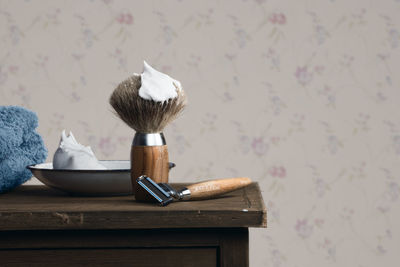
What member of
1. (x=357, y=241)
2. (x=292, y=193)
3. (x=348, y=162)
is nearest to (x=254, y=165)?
(x=292, y=193)

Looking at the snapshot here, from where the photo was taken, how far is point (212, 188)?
865 millimetres

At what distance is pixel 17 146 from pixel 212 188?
0.40 m

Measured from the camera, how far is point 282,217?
1.80 m

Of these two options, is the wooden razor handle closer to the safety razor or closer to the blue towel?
the safety razor

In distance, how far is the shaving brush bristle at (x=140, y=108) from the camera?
83 centimetres

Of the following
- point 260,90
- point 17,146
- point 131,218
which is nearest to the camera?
point 131,218

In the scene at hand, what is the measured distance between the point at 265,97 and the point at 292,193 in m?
0.32

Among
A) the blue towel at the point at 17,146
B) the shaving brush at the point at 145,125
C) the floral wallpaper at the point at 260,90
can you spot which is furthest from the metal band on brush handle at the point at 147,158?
the floral wallpaper at the point at 260,90

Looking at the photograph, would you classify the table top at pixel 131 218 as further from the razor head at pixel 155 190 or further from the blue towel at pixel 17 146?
the blue towel at pixel 17 146

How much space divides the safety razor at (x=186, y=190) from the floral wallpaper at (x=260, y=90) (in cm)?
88

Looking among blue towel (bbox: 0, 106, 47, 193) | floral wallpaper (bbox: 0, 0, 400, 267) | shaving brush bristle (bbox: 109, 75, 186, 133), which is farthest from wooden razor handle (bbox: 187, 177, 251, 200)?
floral wallpaper (bbox: 0, 0, 400, 267)

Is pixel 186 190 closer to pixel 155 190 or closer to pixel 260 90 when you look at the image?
pixel 155 190

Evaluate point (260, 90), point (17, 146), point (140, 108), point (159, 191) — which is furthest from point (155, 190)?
point (260, 90)

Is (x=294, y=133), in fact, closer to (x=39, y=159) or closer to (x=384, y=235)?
(x=384, y=235)
